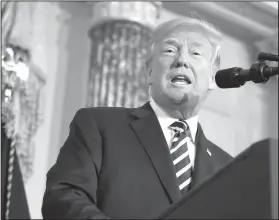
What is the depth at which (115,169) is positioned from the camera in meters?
1.38

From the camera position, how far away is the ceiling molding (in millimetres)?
3986

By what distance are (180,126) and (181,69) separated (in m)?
0.14

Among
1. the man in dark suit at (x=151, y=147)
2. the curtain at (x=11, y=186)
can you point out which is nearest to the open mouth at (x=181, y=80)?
the man in dark suit at (x=151, y=147)

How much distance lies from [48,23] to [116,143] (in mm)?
2012

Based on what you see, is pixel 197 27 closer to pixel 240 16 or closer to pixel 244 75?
pixel 244 75

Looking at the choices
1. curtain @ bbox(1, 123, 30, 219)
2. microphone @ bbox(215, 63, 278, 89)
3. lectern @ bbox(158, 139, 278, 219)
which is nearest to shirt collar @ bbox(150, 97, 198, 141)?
microphone @ bbox(215, 63, 278, 89)

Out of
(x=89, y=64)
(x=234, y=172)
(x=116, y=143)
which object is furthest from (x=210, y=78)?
(x=89, y=64)

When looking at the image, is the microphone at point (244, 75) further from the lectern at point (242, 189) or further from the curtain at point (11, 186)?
the curtain at point (11, 186)

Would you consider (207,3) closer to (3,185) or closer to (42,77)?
(42,77)

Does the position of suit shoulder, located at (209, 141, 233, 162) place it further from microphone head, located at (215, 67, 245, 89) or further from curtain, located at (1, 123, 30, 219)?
curtain, located at (1, 123, 30, 219)

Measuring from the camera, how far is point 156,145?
1460 mm

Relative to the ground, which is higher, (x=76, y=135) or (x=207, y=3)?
(x=207, y=3)

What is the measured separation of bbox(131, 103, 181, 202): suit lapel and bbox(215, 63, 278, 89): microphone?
239 millimetres

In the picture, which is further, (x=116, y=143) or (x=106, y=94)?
(x=106, y=94)
